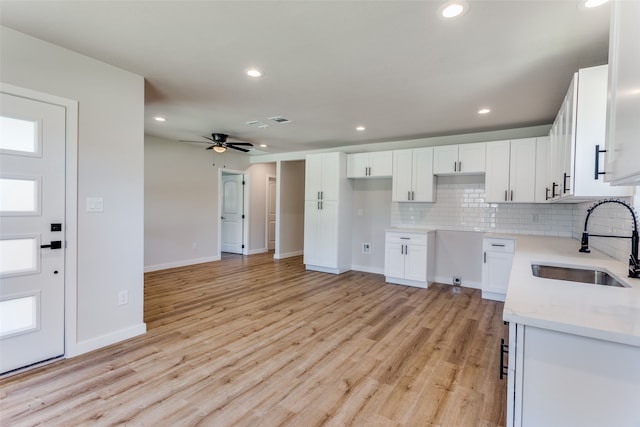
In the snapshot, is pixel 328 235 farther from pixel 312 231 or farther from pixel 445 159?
pixel 445 159

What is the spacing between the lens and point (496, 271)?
166 inches

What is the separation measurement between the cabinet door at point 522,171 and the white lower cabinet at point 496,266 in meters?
0.66

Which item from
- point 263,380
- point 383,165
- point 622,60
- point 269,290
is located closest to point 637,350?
point 622,60

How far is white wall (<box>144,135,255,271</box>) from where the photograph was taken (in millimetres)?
5723

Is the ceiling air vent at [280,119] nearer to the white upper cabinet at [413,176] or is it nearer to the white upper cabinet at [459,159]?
the white upper cabinet at [413,176]

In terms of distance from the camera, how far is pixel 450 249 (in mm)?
5051

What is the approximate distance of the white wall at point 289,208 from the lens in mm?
7258

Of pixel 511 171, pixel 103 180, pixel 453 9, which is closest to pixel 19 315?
pixel 103 180

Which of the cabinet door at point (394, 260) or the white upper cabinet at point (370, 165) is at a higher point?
the white upper cabinet at point (370, 165)

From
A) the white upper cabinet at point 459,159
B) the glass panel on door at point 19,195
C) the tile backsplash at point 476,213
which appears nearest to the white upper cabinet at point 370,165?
the tile backsplash at point 476,213

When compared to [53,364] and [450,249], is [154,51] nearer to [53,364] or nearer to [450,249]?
[53,364]

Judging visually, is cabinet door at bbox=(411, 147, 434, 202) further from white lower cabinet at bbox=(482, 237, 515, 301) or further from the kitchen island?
the kitchen island

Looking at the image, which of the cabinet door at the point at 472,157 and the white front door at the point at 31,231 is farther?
the cabinet door at the point at 472,157

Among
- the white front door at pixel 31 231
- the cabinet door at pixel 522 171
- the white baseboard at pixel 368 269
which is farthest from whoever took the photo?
the white baseboard at pixel 368 269
